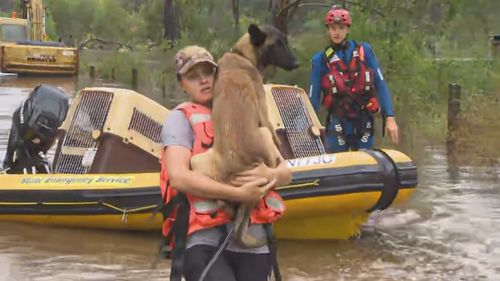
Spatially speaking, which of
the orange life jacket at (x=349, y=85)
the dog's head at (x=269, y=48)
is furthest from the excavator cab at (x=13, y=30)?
the dog's head at (x=269, y=48)

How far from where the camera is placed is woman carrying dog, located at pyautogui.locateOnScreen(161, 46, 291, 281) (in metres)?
3.64

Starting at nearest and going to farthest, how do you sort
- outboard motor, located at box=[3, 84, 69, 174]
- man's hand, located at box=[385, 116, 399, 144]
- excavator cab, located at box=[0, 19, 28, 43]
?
1. man's hand, located at box=[385, 116, 399, 144]
2. outboard motor, located at box=[3, 84, 69, 174]
3. excavator cab, located at box=[0, 19, 28, 43]

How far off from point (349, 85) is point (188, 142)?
371 cm

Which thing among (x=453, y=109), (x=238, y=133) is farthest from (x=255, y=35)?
(x=453, y=109)

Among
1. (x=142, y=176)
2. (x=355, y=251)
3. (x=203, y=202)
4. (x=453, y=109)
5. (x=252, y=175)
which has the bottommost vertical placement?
(x=453, y=109)

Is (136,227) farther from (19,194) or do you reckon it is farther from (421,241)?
(421,241)

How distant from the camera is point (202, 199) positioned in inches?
145

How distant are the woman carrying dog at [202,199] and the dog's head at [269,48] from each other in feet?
1.03

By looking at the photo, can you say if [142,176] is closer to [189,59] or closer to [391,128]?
[391,128]

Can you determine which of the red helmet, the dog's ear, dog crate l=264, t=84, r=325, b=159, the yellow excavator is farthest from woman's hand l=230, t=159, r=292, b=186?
the yellow excavator

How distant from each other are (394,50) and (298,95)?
8.43 m

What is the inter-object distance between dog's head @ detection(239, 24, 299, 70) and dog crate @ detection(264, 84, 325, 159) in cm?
355

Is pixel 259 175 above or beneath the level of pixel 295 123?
above

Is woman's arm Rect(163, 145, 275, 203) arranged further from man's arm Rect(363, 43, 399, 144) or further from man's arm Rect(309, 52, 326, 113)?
man's arm Rect(309, 52, 326, 113)
